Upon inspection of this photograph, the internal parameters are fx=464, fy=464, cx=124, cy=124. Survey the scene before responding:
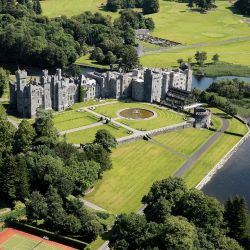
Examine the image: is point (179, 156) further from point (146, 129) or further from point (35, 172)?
point (35, 172)

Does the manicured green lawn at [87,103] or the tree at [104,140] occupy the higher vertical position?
the tree at [104,140]

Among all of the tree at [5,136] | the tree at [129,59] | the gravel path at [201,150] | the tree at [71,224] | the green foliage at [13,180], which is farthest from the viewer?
the tree at [129,59]

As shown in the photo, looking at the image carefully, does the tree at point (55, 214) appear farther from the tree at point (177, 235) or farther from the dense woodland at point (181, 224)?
the tree at point (177, 235)

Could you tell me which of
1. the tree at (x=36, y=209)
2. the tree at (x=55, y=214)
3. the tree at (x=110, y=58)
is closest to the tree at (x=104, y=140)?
the tree at (x=55, y=214)

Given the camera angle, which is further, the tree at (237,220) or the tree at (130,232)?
the tree at (237,220)

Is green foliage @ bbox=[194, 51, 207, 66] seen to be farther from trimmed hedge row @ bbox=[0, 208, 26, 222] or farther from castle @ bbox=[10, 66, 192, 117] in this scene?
trimmed hedge row @ bbox=[0, 208, 26, 222]

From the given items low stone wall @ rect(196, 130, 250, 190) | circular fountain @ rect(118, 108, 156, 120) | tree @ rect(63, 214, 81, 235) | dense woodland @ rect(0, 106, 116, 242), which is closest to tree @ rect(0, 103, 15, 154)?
dense woodland @ rect(0, 106, 116, 242)
